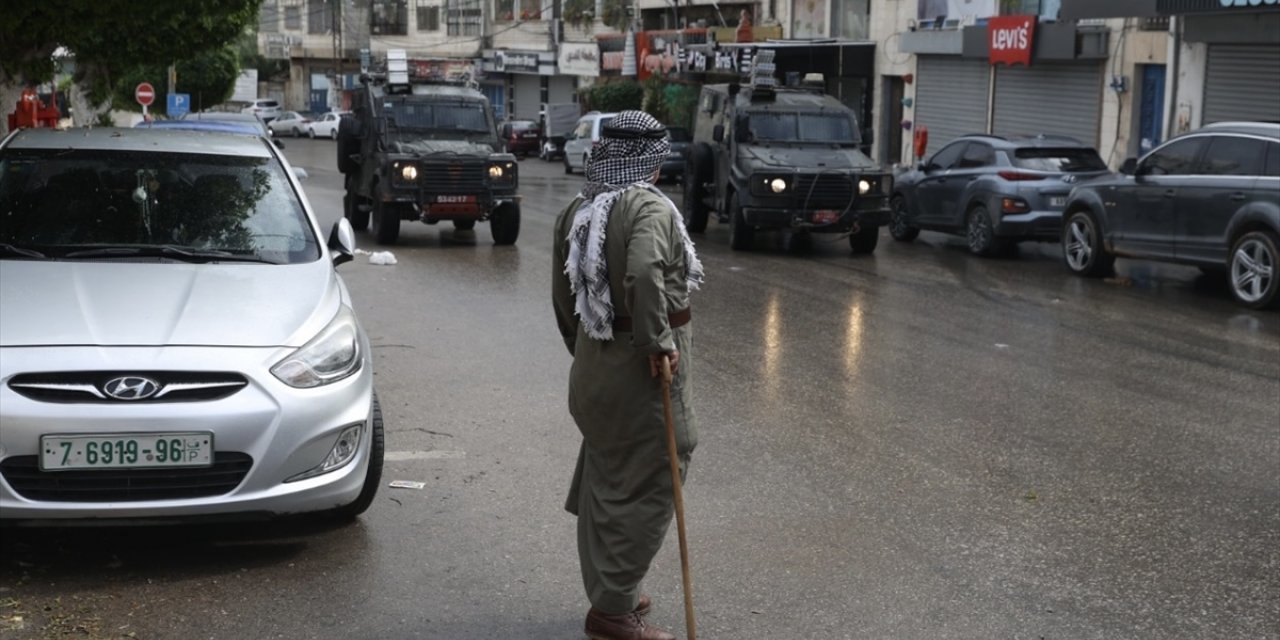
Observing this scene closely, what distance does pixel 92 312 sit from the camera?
5.76 meters

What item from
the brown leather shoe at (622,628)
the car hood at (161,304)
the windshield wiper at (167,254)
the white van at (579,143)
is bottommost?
the white van at (579,143)

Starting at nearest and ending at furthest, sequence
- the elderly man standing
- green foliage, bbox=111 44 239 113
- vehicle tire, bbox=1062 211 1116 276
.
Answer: the elderly man standing < vehicle tire, bbox=1062 211 1116 276 < green foliage, bbox=111 44 239 113

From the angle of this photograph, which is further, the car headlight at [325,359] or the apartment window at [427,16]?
the apartment window at [427,16]

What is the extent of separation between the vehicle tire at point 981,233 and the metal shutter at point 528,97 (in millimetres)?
49015

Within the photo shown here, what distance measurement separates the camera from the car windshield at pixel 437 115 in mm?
19891

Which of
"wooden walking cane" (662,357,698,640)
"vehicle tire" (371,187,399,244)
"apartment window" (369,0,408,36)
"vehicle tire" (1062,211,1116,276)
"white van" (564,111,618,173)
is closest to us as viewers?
"wooden walking cane" (662,357,698,640)

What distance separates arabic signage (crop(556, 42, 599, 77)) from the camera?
197 ft

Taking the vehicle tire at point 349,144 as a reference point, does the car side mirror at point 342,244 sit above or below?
above

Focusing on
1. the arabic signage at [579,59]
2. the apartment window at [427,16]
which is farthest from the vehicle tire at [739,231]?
the apartment window at [427,16]

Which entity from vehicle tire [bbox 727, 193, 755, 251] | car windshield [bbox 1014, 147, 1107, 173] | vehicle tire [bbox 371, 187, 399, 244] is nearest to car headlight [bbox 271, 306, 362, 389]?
vehicle tire [bbox 727, 193, 755, 251]

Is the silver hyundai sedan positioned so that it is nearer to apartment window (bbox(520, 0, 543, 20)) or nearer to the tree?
the tree

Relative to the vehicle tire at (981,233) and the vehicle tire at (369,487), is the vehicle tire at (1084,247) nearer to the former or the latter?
the vehicle tire at (981,233)

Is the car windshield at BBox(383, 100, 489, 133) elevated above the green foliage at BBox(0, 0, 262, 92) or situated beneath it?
situated beneath

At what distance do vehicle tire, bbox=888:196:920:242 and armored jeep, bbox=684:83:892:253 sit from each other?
51.0 inches
